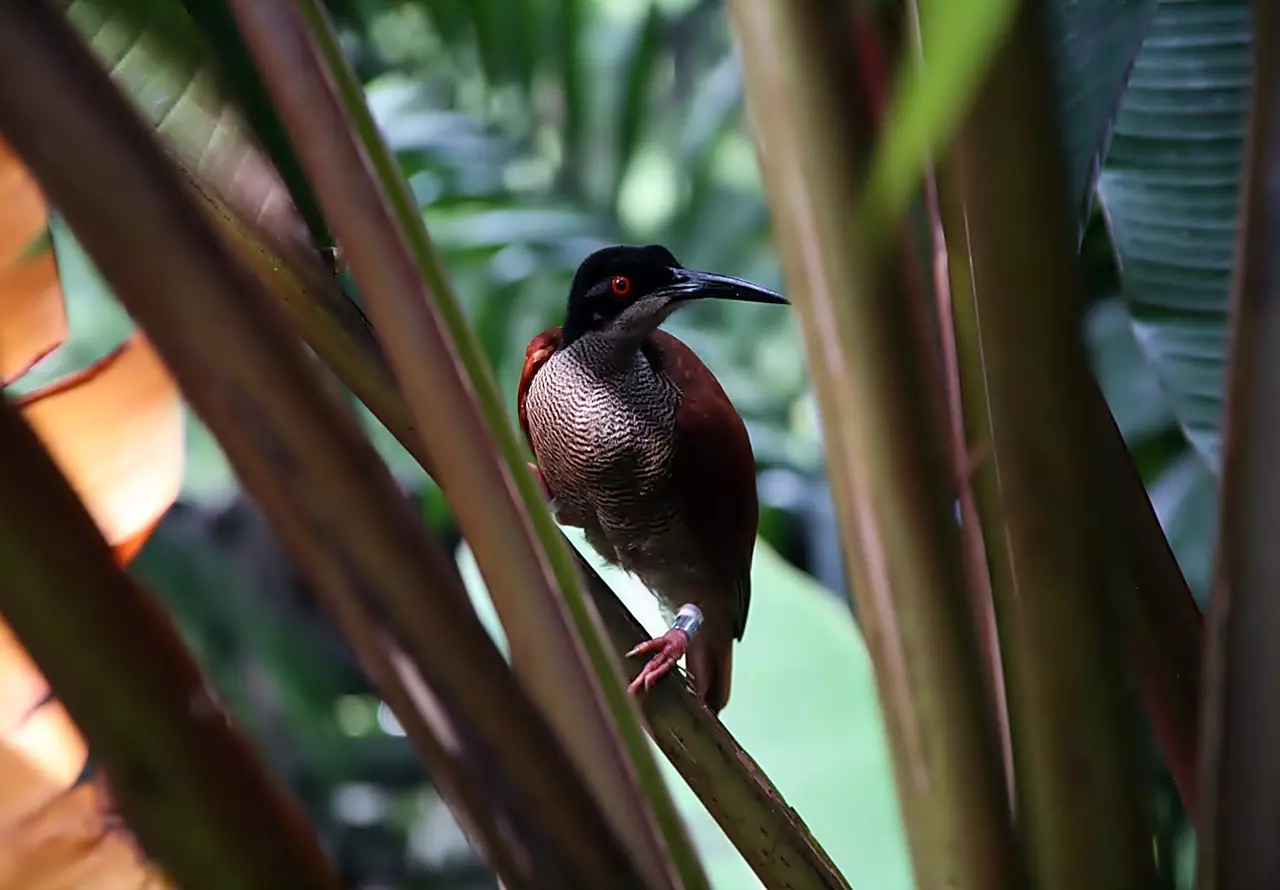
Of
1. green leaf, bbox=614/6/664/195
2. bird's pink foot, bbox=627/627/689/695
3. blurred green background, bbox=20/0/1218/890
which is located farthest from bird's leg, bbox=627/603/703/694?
green leaf, bbox=614/6/664/195

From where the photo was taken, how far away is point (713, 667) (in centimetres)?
75

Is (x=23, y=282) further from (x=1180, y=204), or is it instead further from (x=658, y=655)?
(x=1180, y=204)

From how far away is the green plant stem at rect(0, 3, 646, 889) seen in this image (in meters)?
0.17

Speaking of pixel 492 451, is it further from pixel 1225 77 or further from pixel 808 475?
pixel 808 475

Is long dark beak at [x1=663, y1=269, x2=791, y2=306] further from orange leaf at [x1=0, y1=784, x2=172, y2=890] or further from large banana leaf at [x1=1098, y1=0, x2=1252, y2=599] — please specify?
orange leaf at [x1=0, y1=784, x2=172, y2=890]

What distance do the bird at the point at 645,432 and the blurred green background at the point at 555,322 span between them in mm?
100

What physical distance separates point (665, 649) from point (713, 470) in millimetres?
211

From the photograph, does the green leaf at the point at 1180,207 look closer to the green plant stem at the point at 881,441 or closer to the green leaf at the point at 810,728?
the green plant stem at the point at 881,441

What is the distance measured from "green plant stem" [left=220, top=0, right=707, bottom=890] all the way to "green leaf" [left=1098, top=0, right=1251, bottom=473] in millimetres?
329

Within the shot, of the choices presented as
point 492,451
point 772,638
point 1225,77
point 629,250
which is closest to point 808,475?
point 772,638

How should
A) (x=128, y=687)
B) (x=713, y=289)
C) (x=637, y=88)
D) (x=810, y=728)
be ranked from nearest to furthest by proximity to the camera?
(x=128, y=687) < (x=713, y=289) < (x=810, y=728) < (x=637, y=88)

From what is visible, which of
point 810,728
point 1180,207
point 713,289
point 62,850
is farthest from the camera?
point 810,728

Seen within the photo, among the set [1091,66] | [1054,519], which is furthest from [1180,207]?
[1054,519]

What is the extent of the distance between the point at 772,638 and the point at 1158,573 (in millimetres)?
435
